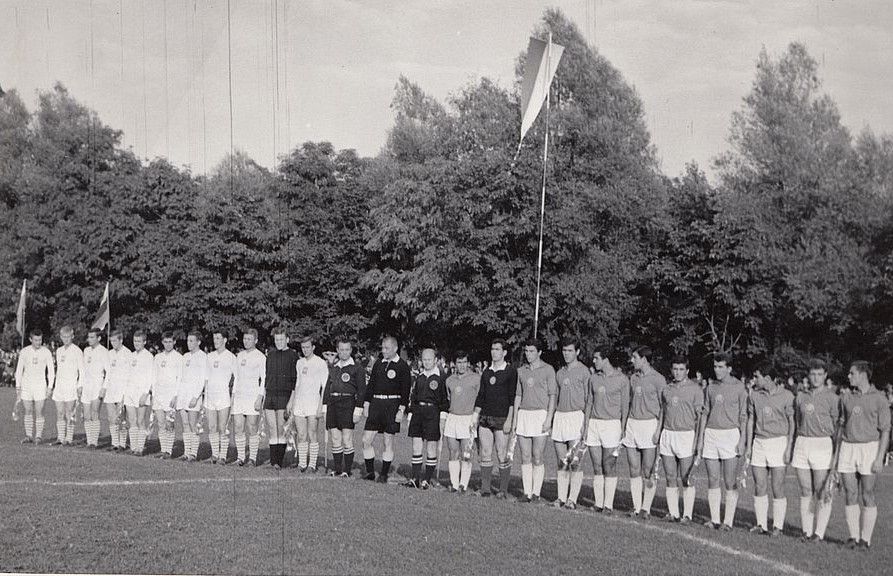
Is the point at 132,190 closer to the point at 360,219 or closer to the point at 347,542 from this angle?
the point at 360,219

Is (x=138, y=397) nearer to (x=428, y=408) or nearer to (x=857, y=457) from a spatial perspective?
(x=428, y=408)

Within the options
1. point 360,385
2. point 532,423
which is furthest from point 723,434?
point 360,385

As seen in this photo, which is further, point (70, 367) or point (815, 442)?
point (70, 367)

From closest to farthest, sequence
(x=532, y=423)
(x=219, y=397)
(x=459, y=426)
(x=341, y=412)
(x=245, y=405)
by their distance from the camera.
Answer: (x=532, y=423), (x=459, y=426), (x=341, y=412), (x=245, y=405), (x=219, y=397)

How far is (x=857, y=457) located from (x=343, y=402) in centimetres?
545

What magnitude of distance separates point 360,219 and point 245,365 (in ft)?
74.3

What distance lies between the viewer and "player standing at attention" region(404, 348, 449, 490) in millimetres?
9953

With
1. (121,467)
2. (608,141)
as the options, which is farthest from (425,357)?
(608,141)

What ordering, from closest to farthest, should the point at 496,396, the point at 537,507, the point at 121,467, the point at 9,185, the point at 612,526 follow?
the point at 612,526 → the point at 537,507 → the point at 496,396 → the point at 121,467 → the point at 9,185

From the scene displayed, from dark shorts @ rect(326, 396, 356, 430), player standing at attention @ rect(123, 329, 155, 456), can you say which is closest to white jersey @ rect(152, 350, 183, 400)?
player standing at attention @ rect(123, 329, 155, 456)

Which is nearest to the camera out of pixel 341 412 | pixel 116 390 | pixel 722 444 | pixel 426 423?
pixel 722 444

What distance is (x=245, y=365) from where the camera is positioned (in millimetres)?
10992

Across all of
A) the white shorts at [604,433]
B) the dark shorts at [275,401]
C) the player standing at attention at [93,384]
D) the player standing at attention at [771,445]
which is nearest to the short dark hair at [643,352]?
the white shorts at [604,433]

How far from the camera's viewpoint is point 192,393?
1152 cm
